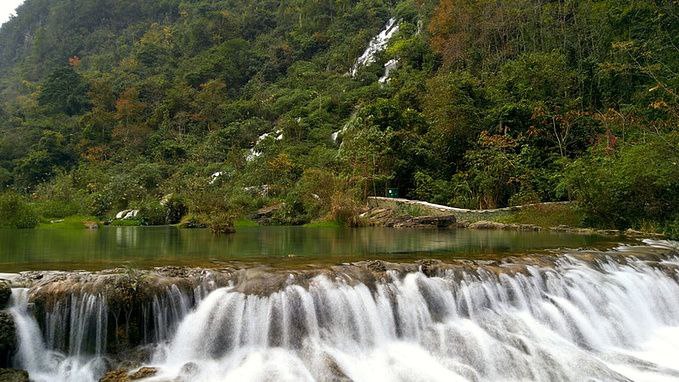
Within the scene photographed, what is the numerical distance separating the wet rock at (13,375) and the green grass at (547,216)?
1975 centimetres

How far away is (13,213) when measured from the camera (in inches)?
994

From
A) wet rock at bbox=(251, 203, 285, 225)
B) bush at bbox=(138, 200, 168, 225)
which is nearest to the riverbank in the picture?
wet rock at bbox=(251, 203, 285, 225)

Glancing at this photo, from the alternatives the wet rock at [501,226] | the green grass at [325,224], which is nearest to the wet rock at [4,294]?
the green grass at [325,224]

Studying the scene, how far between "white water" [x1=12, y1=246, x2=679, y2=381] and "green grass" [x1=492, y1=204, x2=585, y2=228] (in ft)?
36.4

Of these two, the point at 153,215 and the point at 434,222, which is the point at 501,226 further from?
the point at 153,215

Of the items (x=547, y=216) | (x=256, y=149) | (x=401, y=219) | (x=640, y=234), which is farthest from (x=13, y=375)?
(x=256, y=149)

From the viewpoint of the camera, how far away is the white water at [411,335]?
7.45 metres

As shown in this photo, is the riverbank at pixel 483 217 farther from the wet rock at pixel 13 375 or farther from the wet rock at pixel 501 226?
the wet rock at pixel 13 375

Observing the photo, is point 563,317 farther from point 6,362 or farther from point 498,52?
point 498,52

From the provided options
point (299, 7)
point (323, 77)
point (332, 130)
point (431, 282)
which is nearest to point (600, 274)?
point (431, 282)

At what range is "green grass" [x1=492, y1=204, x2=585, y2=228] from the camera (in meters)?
21.0

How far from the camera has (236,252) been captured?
1303 centimetres

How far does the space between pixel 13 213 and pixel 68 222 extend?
199 inches

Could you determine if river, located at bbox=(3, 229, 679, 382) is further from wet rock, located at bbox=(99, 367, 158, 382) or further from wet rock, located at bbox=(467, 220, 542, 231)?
wet rock, located at bbox=(467, 220, 542, 231)
